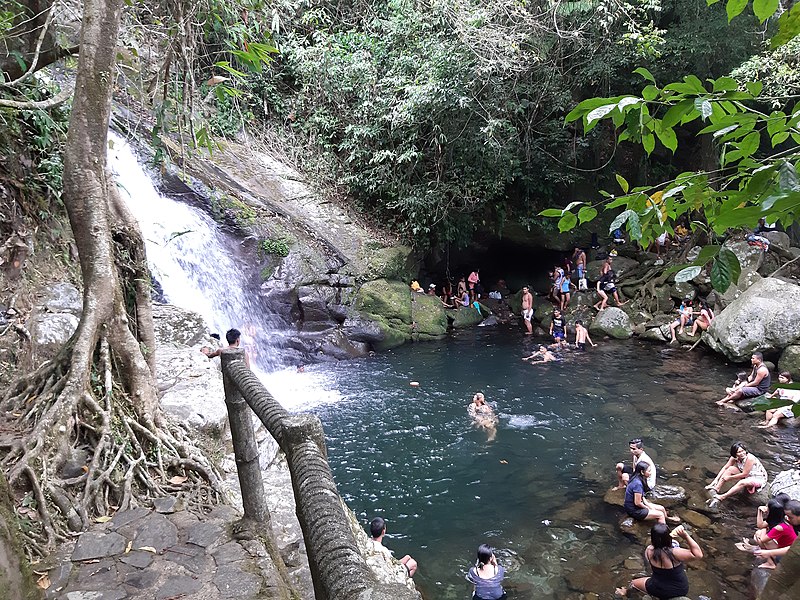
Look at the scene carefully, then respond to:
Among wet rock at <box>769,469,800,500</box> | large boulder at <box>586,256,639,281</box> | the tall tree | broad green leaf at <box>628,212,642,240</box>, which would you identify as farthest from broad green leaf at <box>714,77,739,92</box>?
large boulder at <box>586,256,639,281</box>

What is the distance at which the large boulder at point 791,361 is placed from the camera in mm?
10820

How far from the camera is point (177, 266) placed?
1158 cm

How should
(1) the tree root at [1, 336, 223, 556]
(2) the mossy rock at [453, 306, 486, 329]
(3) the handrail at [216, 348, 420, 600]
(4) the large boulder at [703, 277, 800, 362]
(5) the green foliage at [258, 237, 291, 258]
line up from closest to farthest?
(3) the handrail at [216, 348, 420, 600]
(1) the tree root at [1, 336, 223, 556]
(4) the large boulder at [703, 277, 800, 362]
(5) the green foliage at [258, 237, 291, 258]
(2) the mossy rock at [453, 306, 486, 329]

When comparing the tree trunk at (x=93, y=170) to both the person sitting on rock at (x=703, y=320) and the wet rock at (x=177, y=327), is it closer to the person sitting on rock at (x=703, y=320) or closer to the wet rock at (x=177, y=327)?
the wet rock at (x=177, y=327)

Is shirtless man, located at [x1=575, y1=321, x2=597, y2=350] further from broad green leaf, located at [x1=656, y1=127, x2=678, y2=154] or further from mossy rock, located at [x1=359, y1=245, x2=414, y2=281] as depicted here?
broad green leaf, located at [x1=656, y1=127, x2=678, y2=154]

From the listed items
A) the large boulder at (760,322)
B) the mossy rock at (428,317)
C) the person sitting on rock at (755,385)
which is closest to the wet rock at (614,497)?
the person sitting on rock at (755,385)

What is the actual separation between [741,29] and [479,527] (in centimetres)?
1417

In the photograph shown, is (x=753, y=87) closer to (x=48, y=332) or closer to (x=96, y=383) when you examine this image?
(x=96, y=383)

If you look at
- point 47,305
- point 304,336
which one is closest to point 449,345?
point 304,336

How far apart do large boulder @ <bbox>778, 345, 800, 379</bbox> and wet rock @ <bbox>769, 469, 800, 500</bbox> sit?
4739 mm

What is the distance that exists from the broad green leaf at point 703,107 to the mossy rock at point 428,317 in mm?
13602

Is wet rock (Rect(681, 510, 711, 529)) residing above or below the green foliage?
below

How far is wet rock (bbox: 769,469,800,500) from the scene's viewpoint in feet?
21.7

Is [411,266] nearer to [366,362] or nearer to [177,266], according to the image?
[366,362]
